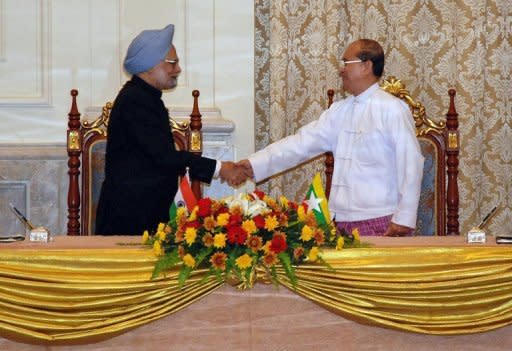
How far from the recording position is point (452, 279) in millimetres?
3957

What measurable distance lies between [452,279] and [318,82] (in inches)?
116

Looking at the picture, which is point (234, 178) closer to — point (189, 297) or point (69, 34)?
point (69, 34)

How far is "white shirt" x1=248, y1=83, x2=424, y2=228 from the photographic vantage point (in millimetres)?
5336

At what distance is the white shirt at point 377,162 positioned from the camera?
5.34 meters

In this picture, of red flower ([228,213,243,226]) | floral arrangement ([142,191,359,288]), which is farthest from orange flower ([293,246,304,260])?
red flower ([228,213,243,226])

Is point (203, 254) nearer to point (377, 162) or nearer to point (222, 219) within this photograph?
point (222, 219)

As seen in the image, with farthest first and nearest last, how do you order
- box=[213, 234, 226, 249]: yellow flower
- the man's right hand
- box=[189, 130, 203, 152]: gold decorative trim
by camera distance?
box=[189, 130, 203, 152]: gold decorative trim
the man's right hand
box=[213, 234, 226, 249]: yellow flower

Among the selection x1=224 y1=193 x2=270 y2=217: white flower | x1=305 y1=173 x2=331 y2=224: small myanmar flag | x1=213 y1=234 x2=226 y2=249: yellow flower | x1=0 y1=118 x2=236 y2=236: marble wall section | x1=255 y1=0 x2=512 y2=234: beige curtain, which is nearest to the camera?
x1=213 y1=234 x2=226 y2=249: yellow flower

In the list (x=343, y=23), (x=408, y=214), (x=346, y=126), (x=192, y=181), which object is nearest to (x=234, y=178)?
(x=192, y=181)

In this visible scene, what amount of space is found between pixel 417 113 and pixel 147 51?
1482mm

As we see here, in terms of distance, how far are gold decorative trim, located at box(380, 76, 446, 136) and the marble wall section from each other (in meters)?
1.07

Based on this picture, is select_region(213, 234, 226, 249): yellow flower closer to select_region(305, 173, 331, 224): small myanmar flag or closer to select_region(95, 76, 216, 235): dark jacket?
select_region(305, 173, 331, 224): small myanmar flag

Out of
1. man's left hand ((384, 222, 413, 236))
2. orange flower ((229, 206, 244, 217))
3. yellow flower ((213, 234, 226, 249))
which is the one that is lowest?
man's left hand ((384, 222, 413, 236))

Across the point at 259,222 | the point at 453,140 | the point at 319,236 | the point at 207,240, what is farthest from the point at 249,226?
the point at 453,140
